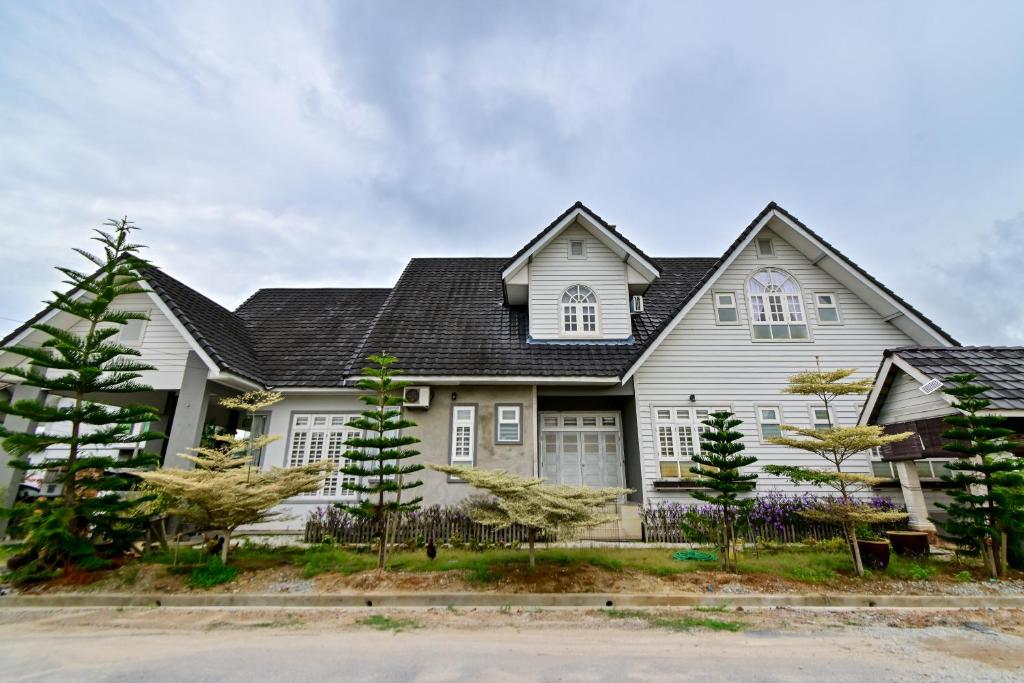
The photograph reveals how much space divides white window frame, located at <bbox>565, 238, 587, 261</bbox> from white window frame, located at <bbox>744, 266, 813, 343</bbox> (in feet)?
16.9

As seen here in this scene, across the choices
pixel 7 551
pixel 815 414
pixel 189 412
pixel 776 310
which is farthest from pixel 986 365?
pixel 7 551

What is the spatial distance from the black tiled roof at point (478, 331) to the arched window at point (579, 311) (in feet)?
2.09

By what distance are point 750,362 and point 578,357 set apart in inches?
199

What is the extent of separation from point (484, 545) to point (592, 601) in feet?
11.4

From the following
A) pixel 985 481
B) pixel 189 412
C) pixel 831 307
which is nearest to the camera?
pixel 985 481

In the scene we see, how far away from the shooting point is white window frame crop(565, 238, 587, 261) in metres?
14.3

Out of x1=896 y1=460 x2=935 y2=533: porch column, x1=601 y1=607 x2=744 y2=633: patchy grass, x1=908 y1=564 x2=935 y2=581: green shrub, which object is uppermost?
x1=896 y1=460 x2=935 y2=533: porch column

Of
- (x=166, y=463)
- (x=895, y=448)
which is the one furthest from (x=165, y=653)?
(x=895, y=448)

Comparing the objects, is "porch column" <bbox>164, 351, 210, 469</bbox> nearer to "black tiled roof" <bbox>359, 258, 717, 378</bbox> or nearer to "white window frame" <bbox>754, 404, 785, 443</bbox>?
"black tiled roof" <bbox>359, 258, 717, 378</bbox>

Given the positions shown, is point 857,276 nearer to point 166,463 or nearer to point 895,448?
point 895,448

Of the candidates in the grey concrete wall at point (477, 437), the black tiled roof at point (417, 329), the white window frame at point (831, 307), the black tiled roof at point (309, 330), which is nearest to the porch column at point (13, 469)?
the black tiled roof at point (417, 329)

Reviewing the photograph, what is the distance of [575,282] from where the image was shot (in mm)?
14133

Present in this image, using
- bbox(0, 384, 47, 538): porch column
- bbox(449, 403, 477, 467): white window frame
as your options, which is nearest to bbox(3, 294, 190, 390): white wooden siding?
bbox(0, 384, 47, 538): porch column

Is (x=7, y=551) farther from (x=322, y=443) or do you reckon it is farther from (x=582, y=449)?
(x=582, y=449)
